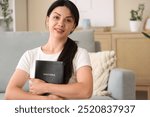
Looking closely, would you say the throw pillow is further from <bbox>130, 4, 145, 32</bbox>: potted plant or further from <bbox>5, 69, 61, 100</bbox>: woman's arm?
<bbox>130, 4, 145, 32</bbox>: potted plant

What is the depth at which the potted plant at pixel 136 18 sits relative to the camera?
106 inches

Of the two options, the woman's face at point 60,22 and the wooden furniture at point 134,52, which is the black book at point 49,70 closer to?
the woman's face at point 60,22

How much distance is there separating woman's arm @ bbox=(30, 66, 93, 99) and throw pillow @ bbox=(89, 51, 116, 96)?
69 centimetres

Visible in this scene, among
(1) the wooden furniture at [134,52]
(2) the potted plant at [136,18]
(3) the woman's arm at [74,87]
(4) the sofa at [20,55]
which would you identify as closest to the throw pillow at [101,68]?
(4) the sofa at [20,55]

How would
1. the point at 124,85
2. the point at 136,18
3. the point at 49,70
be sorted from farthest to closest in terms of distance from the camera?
1. the point at 136,18
2. the point at 124,85
3. the point at 49,70

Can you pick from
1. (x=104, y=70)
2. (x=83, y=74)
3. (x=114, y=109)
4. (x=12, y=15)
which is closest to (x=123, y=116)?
(x=114, y=109)

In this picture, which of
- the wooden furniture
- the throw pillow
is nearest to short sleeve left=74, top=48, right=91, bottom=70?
the throw pillow

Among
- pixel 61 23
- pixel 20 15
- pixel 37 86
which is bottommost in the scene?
pixel 37 86

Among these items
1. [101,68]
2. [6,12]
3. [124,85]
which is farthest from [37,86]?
[6,12]

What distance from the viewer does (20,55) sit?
4.71 feet

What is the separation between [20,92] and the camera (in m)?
0.81

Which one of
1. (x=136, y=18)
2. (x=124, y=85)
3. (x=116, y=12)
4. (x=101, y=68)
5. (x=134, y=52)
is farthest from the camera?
(x=116, y=12)

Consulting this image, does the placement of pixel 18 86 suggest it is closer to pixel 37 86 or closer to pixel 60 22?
pixel 37 86

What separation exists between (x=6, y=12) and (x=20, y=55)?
4.54 feet
